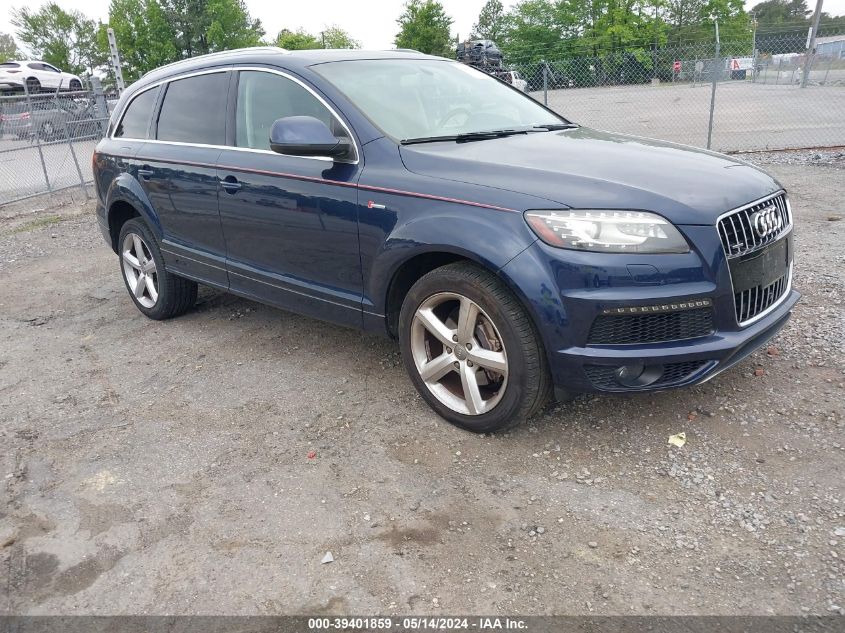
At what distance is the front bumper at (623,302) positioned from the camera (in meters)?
2.77

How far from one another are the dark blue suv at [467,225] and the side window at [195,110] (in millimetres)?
15

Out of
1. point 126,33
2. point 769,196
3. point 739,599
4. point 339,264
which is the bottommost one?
point 739,599

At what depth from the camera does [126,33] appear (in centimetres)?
5253

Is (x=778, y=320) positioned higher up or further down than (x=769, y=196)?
further down

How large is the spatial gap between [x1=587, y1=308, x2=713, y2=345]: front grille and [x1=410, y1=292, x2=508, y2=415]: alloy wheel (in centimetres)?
47

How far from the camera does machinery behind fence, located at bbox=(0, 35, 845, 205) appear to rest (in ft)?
41.9

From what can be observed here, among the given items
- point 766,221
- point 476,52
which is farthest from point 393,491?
point 476,52

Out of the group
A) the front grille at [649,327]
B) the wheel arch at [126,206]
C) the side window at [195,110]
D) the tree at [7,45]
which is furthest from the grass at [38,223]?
the tree at [7,45]

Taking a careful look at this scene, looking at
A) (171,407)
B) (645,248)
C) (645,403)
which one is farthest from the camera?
(171,407)

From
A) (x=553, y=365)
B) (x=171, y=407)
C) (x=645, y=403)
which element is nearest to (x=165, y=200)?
(x=171, y=407)

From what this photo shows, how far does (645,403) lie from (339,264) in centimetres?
178

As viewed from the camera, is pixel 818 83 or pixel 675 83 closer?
pixel 675 83

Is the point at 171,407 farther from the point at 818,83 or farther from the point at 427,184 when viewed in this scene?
the point at 818,83

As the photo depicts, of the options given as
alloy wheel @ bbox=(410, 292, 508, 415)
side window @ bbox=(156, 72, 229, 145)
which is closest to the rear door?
side window @ bbox=(156, 72, 229, 145)
